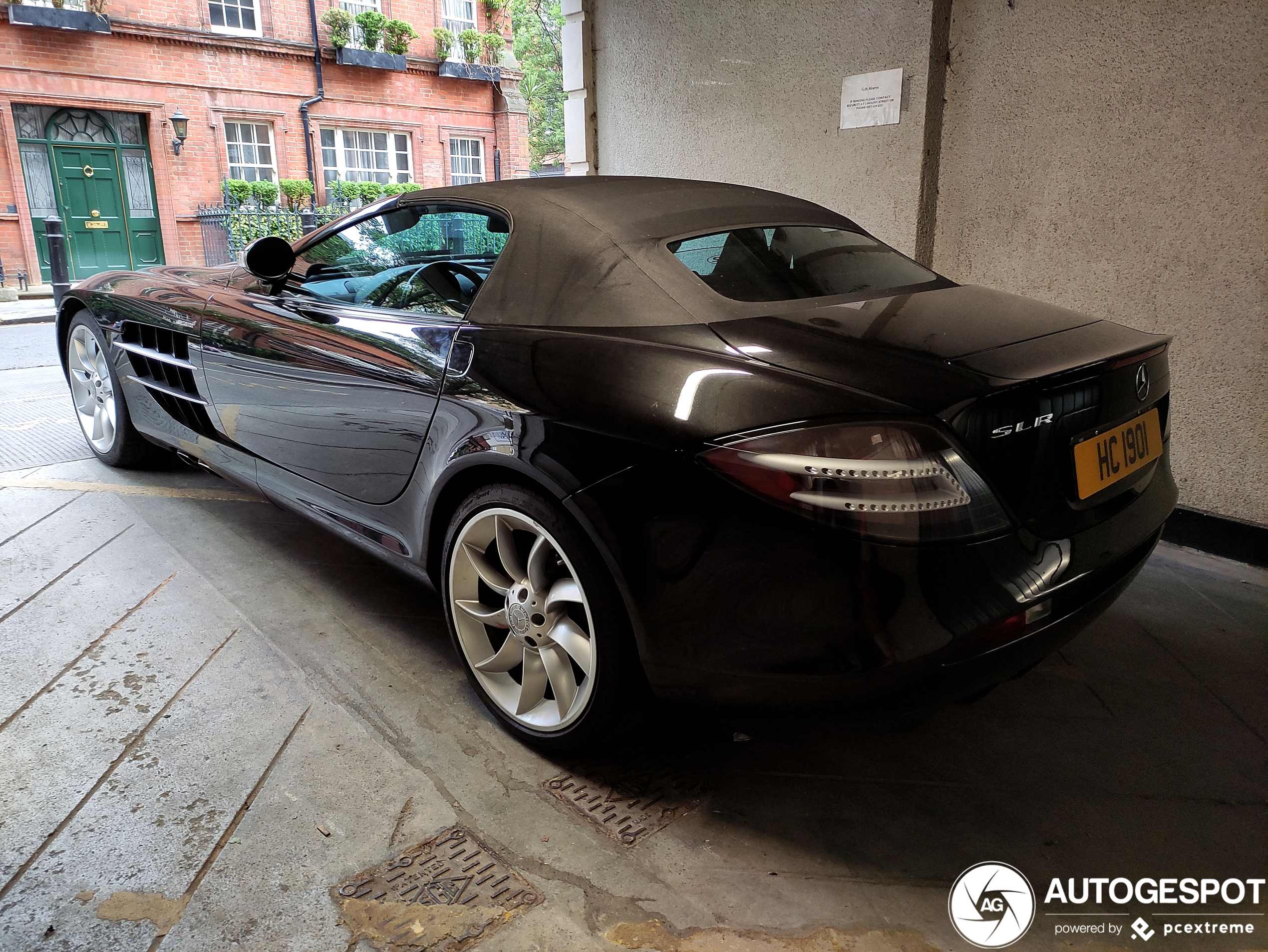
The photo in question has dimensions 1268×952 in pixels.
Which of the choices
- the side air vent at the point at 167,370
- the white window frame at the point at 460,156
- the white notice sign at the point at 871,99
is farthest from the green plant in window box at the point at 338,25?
the side air vent at the point at 167,370

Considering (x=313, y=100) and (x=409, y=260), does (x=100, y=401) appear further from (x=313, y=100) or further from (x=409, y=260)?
(x=313, y=100)

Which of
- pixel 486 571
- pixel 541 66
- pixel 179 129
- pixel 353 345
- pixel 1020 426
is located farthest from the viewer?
pixel 541 66

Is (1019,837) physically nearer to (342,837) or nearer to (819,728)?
(819,728)

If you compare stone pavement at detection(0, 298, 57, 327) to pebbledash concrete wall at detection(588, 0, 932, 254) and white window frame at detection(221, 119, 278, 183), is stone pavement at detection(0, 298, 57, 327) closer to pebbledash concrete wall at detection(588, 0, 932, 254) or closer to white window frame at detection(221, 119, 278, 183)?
white window frame at detection(221, 119, 278, 183)

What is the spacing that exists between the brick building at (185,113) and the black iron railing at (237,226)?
0.21 m

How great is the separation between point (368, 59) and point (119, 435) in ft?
56.5

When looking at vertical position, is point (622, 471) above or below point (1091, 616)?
above

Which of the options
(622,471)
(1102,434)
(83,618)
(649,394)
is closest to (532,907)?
(622,471)

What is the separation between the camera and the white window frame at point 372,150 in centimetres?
1869

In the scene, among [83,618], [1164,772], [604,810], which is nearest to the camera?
[604,810]

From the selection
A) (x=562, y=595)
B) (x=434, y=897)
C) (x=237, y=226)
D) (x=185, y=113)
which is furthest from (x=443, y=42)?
(x=434, y=897)

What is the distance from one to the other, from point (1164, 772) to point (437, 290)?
2202 mm

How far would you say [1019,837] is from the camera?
1870 millimetres

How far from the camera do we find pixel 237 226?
1695 centimetres
